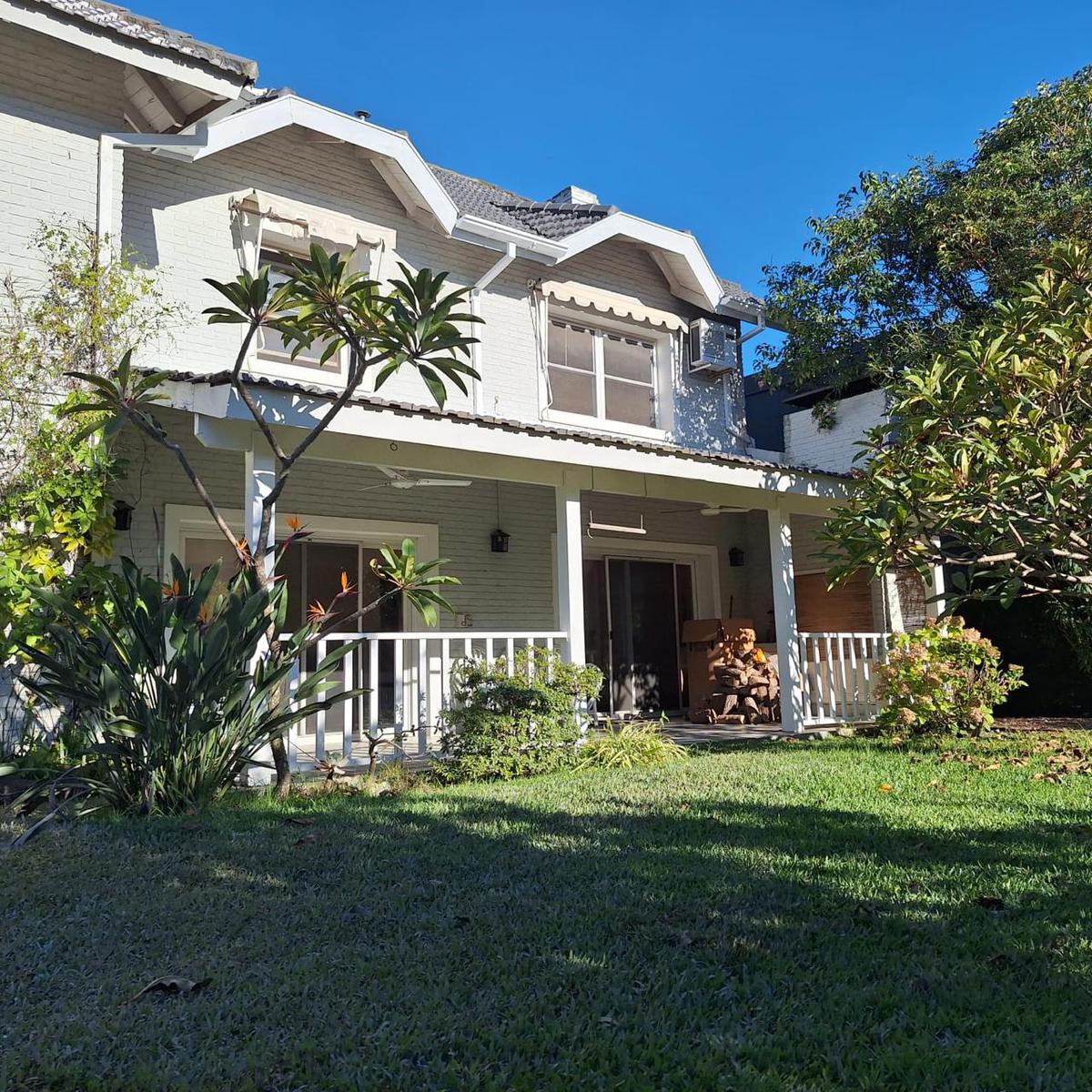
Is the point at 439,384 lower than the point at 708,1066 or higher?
higher

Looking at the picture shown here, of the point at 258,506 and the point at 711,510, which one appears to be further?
the point at 711,510

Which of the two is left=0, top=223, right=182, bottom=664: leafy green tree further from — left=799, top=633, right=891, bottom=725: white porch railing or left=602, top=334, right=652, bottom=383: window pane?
left=799, top=633, right=891, bottom=725: white porch railing

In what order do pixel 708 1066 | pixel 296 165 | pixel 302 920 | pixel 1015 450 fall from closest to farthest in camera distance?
1. pixel 708 1066
2. pixel 302 920
3. pixel 1015 450
4. pixel 296 165

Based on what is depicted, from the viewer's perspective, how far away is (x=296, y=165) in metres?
10.4

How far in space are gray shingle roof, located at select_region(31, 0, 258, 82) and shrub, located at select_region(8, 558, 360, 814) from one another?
4782 millimetres

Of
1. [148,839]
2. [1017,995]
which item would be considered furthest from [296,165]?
[1017,995]

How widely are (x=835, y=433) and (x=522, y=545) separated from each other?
593 cm

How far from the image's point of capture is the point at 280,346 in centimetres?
998

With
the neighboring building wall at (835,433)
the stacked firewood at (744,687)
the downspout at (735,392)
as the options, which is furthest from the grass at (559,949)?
the neighboring building wall at (835,433)

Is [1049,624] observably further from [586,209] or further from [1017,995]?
[1017,995]

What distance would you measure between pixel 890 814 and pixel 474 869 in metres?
2.69

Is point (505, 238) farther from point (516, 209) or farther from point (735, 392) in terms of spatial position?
point (735, 392)

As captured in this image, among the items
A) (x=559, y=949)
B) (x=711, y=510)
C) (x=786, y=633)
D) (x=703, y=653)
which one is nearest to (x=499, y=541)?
(x=711, y=510)

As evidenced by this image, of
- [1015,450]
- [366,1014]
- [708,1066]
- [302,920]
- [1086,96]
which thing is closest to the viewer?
[708,1066]
